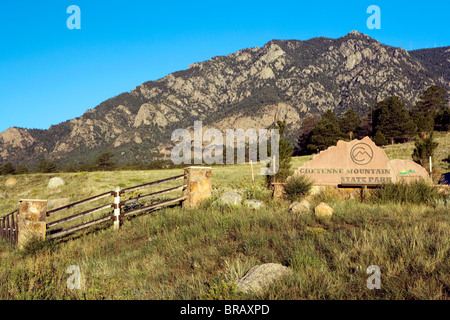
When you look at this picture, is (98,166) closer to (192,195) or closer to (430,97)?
(192,195)

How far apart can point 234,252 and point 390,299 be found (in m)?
2.85

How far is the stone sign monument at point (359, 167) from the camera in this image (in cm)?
1166

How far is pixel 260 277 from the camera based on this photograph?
412cm

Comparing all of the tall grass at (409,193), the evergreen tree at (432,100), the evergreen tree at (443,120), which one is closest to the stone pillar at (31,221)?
the tall grass at (409,193)

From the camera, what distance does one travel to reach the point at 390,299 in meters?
3.52

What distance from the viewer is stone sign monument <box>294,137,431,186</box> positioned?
11656 mm

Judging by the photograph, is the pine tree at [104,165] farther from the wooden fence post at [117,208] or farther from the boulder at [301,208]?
the boulder at [301,208]

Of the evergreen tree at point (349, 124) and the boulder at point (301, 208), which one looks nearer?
the boulder at point (301, 208)

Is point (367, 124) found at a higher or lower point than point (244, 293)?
higher

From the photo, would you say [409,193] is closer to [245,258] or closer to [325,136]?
[245,258]

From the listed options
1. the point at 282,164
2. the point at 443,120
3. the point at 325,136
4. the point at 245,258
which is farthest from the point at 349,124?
the point at 245,258

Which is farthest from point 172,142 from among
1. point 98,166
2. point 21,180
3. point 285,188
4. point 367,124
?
point 285,188

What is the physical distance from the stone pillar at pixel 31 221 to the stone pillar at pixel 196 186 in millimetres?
4391
